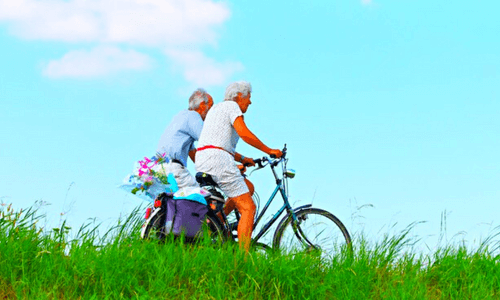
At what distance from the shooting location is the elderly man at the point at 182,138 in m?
9.05

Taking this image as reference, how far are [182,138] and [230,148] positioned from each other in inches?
59.6

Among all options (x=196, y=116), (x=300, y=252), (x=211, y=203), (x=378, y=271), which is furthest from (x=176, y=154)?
(x=378, y=271)

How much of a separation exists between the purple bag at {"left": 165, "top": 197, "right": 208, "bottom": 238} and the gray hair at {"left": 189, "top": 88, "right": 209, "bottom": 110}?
6.32 feet

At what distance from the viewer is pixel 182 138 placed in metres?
9.10

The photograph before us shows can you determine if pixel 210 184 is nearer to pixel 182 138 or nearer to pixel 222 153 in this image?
pixel 222 153

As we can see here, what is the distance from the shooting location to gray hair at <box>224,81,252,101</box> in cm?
782

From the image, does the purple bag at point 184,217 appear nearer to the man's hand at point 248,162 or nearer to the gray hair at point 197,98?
the man's hand at point 248,162

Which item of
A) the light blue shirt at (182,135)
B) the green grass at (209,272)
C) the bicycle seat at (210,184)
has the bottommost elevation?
the green grass at (209,272)

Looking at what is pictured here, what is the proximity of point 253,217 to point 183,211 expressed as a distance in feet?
2.54

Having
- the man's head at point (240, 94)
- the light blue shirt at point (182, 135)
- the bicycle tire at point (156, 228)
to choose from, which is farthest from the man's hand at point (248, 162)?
the bicycle tire at point (156, 228)

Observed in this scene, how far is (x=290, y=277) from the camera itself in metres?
6.75

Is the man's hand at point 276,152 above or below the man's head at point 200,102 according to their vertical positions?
below

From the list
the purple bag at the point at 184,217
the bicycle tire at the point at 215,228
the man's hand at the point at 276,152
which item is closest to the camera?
the purple bag at the point at 184,217

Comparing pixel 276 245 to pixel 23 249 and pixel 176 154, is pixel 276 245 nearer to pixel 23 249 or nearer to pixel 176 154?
pixel 176 154
